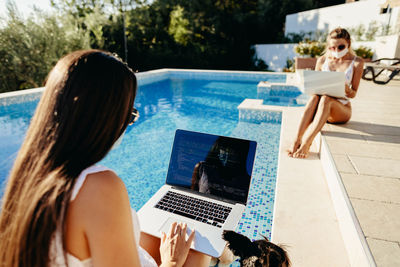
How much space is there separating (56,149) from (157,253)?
966 mm

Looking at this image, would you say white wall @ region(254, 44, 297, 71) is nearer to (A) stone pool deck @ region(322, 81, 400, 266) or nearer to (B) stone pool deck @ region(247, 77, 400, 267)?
(A) stone pool deck @ region(322, 81, 400, 266)

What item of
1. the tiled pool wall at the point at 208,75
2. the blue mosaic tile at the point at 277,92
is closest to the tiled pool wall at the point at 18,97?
the tiled pool wall at the point at 208,75

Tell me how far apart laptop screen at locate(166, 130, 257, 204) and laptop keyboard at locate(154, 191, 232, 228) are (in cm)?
11

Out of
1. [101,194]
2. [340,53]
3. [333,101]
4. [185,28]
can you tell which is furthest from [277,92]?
[185,28]

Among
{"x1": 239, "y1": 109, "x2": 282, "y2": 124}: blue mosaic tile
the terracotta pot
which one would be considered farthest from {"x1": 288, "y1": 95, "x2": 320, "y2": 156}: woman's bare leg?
the terracotta pot

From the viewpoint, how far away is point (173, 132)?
5496mm

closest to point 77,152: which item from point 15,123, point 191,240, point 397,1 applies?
point 191,240

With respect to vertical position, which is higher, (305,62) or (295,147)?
(305,62)

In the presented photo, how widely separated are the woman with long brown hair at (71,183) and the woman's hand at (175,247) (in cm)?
39

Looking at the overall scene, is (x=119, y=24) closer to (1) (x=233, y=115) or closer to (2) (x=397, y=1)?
(1) (x=233, y=115)

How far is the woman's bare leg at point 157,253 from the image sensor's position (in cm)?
130

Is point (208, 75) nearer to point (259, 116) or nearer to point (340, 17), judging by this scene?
point (259, 116)

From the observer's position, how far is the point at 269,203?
9.34 feet

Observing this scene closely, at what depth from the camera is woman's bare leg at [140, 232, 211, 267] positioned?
1296mm
